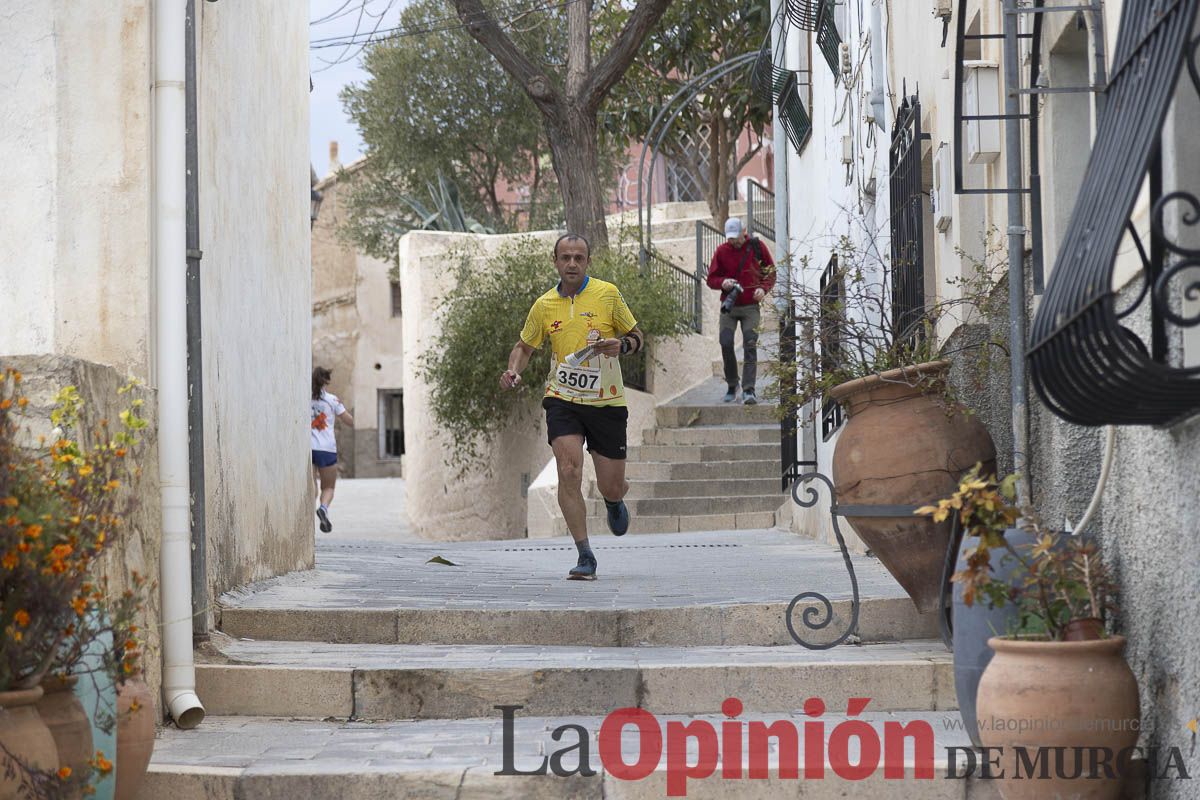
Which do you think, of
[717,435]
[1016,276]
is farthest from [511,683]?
[717,435]

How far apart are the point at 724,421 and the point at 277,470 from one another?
9.56 meters

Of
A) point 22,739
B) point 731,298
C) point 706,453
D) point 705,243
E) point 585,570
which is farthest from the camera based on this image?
point 705,243

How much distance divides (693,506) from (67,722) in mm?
11068

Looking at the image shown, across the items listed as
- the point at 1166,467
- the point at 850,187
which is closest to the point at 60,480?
the point at 1166,467

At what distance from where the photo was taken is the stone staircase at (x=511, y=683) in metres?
4.29

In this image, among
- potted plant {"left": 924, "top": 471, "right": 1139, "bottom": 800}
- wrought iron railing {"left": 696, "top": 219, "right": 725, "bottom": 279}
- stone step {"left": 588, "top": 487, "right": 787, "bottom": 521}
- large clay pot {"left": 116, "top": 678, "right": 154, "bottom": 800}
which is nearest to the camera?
potted plant {"left": 924, "top": 471, "right": 1139, "bottom": 800}

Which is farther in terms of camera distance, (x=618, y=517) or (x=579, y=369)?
(x=618, y=517)

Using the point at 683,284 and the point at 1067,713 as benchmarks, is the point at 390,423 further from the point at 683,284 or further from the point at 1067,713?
the point at 1067,713

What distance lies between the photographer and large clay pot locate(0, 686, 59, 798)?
3.44m

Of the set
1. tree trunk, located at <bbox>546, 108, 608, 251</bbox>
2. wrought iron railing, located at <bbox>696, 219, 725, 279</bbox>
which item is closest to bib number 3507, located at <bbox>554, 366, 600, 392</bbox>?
tree trunk, located at <bbox>546, 108, 608, 251</bbox>

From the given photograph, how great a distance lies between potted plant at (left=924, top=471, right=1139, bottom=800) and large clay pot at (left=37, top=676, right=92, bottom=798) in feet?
7.61

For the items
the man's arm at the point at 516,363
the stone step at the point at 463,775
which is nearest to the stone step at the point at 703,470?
the man's arm at the point at 516,363

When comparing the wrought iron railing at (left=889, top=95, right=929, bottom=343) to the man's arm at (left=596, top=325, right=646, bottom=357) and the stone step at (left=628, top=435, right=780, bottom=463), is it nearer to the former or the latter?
the man's arm at (left=596, top=325, right=646, bottom=357)

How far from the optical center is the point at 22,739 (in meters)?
3.49
